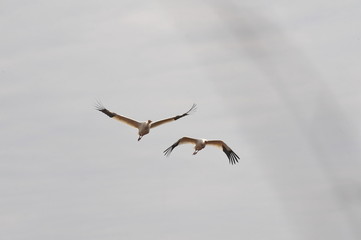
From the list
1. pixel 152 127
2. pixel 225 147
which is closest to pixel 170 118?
pixel 152 127

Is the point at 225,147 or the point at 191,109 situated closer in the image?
the point at 191,109

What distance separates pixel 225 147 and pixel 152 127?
1340 cm

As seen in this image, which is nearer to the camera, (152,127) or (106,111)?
(152,127)

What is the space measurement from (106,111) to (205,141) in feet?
40.5

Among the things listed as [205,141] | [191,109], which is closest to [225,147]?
[205,141]

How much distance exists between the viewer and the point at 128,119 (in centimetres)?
12738

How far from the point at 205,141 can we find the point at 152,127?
297 inches

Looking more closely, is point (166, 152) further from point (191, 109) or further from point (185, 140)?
point (191, 109)

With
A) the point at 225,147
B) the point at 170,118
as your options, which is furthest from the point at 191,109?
the point at 225,147

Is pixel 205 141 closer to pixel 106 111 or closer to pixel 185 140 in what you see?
pixel 185 140

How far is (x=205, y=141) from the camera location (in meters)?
129

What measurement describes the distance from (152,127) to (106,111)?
9.97 meters

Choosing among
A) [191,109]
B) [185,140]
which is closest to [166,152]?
[185,140]

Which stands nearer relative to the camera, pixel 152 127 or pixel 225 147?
pixel 152 127
